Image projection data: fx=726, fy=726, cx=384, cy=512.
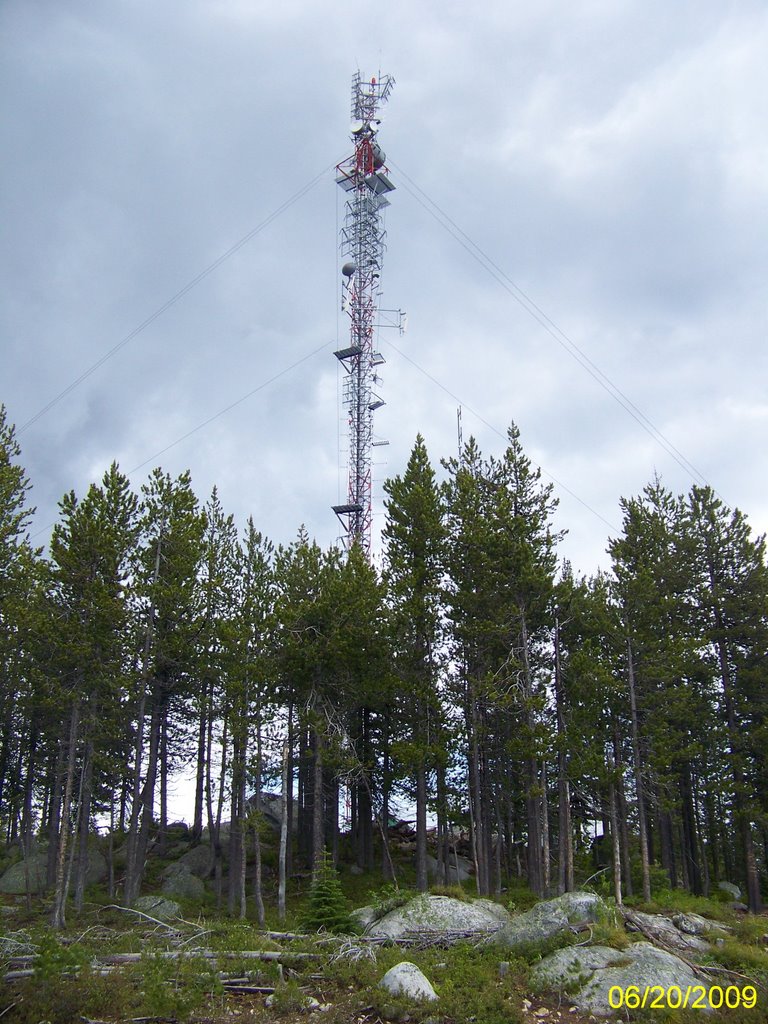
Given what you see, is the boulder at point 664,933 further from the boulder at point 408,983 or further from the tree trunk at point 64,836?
the tree trunk at point 64,836

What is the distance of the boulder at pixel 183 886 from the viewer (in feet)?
94.4

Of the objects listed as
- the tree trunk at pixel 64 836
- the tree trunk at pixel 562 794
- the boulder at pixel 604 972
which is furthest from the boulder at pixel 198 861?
the boulder at pixel 604 972

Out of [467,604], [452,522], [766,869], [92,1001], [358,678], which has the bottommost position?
[766,869]

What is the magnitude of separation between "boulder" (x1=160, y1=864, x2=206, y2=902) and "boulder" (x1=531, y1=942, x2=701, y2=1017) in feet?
62.4

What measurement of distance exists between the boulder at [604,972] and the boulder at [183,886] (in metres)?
19.0

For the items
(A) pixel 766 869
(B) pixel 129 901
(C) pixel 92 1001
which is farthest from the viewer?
(A) pixel 766 869

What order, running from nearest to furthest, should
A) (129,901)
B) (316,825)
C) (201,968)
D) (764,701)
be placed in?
(201,968)
(129,901)
(316,825)
(764,701)

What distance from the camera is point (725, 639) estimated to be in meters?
30.7

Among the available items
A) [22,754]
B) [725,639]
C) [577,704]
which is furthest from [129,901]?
[725,639]

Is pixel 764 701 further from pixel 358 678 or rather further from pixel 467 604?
pixel 358 678

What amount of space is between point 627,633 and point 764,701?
7.30 m

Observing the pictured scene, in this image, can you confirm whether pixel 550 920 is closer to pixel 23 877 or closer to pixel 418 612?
pixel 418 612

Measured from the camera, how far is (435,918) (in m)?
17.3

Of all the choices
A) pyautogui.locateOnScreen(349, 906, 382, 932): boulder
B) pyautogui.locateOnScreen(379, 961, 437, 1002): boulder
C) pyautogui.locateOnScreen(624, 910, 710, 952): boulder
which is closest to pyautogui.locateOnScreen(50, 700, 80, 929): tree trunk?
pyautogui.locateOnScreen(349, 906, 382, 932): boulder
